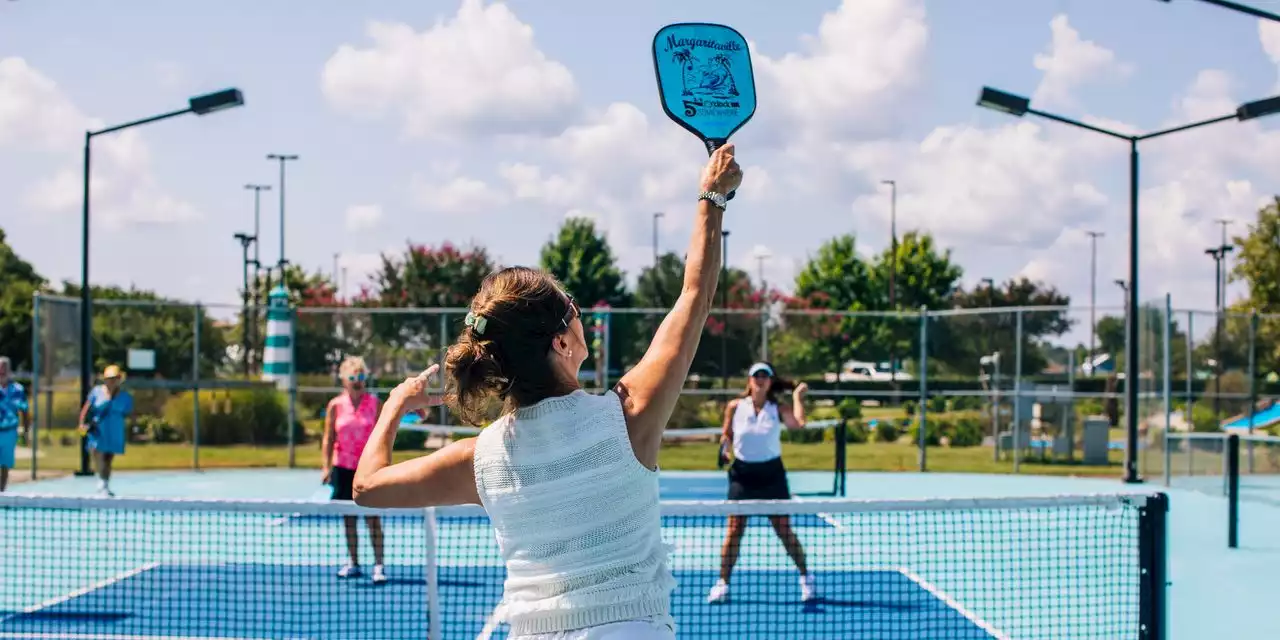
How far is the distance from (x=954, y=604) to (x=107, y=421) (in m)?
10.4

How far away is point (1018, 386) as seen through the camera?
18672 mm

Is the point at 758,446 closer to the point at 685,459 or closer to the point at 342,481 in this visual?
the point at 342,481

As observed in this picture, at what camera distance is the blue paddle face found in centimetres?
299

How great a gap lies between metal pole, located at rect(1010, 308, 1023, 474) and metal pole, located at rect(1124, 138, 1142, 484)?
2.03 metres

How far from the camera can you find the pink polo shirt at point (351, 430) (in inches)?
354

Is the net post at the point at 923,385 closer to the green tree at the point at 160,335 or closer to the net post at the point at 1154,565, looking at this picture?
the green tree at the point at 160,335

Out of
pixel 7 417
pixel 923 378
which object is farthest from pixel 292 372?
pixel 923 378

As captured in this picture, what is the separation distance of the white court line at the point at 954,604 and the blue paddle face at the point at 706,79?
4.69 metres

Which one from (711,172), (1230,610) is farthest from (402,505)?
(1230,610)

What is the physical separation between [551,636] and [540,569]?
132 mm

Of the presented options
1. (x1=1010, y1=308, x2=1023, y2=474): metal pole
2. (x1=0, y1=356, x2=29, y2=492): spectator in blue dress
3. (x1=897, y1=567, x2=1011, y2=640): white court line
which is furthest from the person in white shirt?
(x1=1010, y1=308, x2=1023, y2=474): metal pole

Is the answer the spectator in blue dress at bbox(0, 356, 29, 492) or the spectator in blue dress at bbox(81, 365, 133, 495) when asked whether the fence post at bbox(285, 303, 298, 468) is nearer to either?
the spectator in blue dress at bbox(81, 365, 133, 495)

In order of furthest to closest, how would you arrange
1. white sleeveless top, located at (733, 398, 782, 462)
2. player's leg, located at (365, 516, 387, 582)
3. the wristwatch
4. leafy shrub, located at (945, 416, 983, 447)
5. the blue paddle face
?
1. leafy shrub, located at (945, 416, 983, 447)
2. white sleeveless top, located at (733, 398, 782, 462)
3. player's leg, located at (365, 516, 387, 582)
4. the blue paddle face
5. the wristwatch

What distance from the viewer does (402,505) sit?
7.88 ft
